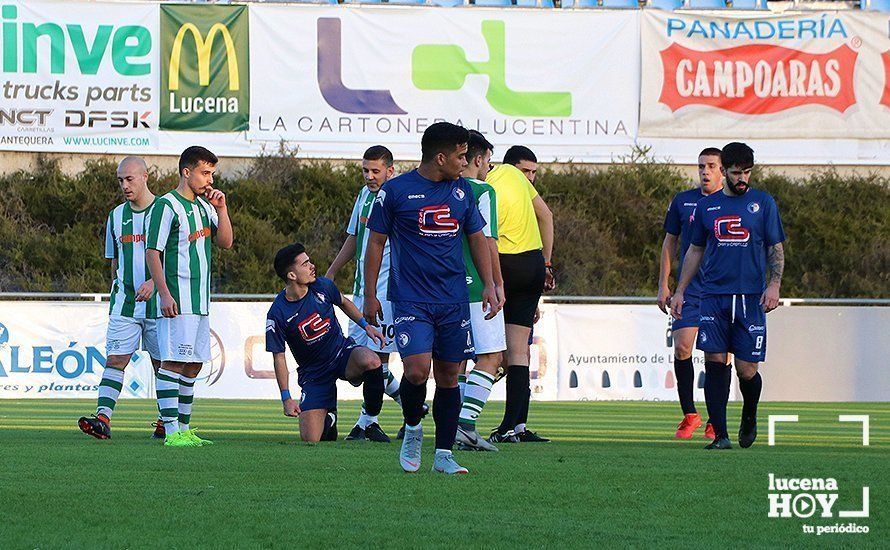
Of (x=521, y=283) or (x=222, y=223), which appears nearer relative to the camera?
(x=521, y=283)

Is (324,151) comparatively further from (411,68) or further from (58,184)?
(58,184)

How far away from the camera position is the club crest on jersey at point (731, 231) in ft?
34.2

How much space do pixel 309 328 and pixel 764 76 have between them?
24152mm

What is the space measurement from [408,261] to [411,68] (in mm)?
24961

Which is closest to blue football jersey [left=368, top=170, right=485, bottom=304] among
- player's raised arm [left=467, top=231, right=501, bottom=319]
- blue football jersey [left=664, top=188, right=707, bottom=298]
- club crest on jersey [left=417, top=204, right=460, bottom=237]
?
club crest on jersey [left=417, top=204, right=460, bottom=237]

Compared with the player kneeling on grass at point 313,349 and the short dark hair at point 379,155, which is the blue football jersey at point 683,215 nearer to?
the short dark hair at point 379,155

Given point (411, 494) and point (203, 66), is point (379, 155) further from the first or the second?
point (203, 66)

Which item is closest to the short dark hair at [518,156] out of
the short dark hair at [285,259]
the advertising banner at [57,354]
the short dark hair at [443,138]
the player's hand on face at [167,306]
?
the short dark hair at [285,259]

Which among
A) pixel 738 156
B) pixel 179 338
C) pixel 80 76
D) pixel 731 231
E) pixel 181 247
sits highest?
pixel 80 76

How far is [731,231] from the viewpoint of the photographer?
34.2 feet

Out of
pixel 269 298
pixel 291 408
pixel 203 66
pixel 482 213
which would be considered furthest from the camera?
pixel 203 66

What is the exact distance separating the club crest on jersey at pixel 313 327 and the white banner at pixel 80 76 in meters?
21.6

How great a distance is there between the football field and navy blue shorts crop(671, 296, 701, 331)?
4.85 ft

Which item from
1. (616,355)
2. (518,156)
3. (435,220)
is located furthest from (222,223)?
(616,355)
